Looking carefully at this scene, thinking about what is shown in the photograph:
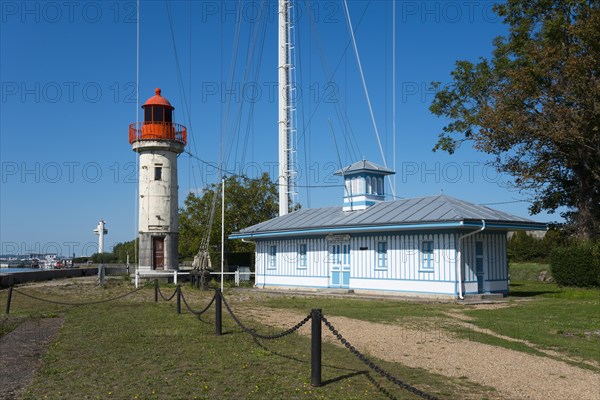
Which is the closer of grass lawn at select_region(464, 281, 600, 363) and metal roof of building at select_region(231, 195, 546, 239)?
grass lawn at select_region(464, 281, 600, 363)

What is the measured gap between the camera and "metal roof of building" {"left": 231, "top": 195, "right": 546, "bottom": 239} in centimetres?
2208

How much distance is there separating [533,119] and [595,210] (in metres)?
6.18

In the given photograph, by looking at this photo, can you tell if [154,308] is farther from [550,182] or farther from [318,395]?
[550,182]

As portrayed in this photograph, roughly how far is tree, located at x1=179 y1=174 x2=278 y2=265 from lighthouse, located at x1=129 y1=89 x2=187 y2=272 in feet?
22.2

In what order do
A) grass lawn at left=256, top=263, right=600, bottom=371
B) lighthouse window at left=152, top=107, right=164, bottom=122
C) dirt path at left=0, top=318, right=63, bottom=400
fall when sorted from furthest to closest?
lighthouse window at left=152, top=107, right=164, bottom=122 → grass lawn at left=256, top=263, right=600, bottom=371 → dirt path at left=0, top=318, right=63, bottom=400

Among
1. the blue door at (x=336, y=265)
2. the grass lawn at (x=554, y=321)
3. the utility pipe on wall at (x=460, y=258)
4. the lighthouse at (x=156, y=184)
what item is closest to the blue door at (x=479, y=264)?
the utility pipe on wall at (x=460, y=258)

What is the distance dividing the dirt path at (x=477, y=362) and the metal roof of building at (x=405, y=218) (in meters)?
8.82

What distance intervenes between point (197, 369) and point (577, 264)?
22590 millimetres

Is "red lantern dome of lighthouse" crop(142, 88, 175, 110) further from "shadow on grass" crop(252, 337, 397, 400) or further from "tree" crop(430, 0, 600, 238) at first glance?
"shadow on grass" crop(252, 337, 397, 400)

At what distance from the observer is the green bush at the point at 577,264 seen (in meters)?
26.3

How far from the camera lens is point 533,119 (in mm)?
28531

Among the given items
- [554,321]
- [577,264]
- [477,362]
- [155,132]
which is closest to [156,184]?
[155,132]

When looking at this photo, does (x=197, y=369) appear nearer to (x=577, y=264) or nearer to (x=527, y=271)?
(x=577, y=264)

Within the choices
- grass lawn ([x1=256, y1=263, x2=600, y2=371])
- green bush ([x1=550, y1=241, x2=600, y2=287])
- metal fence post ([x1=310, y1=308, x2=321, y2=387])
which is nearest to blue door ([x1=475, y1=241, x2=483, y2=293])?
grass lawn ([x1=256, y1=263, x2=600, y2=371])
